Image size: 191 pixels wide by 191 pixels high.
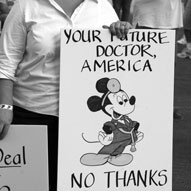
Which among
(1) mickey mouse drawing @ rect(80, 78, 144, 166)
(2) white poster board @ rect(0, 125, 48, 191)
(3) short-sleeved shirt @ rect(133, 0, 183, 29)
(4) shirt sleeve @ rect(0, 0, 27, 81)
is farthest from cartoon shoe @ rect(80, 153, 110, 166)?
(3) short-sleeved shirt @ rect(133, 0, 183, 29)

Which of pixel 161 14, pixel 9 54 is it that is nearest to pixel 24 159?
pixel 9 54

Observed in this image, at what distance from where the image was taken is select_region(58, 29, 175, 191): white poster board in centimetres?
245

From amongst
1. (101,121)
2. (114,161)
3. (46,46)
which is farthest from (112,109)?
(46,46)

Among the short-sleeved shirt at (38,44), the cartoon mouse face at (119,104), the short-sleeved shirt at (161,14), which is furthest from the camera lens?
the short-sleeved shirt at (161,14)

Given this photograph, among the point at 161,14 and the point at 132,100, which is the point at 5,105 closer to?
Result: the point at 132,100

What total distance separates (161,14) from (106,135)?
2623mm

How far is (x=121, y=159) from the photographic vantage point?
2564 millimetres

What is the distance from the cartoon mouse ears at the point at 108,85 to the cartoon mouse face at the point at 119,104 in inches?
0.9

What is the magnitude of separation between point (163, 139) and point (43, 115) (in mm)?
556

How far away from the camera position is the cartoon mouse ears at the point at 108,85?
2.48 metres

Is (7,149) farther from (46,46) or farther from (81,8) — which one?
(81,8)

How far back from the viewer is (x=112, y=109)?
2.51 meters

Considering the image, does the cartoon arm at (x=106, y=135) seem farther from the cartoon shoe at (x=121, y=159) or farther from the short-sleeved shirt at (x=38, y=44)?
the short-sleeved shirt at (x=38, y=44)

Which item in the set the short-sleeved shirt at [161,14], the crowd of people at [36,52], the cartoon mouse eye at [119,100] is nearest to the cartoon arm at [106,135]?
the cartoon mouse eye at [119,100]
